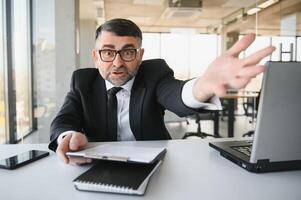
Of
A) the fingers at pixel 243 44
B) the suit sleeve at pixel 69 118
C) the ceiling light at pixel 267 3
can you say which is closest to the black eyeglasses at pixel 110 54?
the suit sleeve at pixel 69 118

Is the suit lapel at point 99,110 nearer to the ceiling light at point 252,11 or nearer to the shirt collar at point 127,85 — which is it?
the shirt collar at point 127,85

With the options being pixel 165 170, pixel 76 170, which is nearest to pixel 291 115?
pixel 165 170

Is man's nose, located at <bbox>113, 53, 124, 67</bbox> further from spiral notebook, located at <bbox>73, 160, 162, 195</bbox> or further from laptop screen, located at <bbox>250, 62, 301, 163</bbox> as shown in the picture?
laptop screen, located at <bbox>250, 62, 301, 163</bbox>

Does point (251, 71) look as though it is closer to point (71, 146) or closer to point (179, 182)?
point (179, 182)

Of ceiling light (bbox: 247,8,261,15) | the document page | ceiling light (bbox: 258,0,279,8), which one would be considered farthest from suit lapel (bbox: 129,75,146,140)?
ceiling light (bbox: 247,8,261,15)

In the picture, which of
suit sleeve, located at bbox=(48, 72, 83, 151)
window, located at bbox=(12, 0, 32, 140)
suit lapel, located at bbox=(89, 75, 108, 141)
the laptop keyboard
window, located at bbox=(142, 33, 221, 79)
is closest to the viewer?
the laptop keyboard

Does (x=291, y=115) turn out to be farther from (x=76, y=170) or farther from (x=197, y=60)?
(x=197, y=60)

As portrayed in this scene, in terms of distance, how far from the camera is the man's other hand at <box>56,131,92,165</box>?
3.14 ft

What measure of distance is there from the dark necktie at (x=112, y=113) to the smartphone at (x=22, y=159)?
1.22 ft

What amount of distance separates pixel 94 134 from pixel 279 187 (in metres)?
0.92

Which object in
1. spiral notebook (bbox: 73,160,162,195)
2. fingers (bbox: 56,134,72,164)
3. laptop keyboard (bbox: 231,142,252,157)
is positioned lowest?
laptop keyboard (bbox: 231,142,252,157)

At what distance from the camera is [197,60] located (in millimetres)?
9414

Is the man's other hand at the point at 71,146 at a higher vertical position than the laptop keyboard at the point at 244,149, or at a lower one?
higher

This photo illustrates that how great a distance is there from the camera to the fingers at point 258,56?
67 cm
